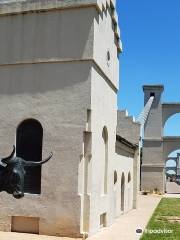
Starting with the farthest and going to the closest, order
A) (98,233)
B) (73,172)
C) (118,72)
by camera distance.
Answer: (118,72), (98,233), (73,172)

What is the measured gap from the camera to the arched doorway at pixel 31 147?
14.8 metres

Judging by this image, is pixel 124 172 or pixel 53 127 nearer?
pixel 53 127

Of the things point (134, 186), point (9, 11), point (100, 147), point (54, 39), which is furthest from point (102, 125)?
point (134, 186)

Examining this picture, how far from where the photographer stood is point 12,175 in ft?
29.3

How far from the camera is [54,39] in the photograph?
585 inches

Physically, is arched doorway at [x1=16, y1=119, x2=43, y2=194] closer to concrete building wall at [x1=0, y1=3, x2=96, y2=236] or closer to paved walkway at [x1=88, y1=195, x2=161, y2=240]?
concrete building wall at [x1=0, y1=3, x2=96, y2=236]

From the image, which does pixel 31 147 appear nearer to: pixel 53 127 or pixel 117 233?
pixel 53 127

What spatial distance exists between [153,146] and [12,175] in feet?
138

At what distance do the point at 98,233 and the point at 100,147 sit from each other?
2.83 m

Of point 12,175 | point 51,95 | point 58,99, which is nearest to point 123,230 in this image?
point 58,99

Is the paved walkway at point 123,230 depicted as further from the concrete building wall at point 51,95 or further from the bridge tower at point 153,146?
the bridge tower at point 153,146

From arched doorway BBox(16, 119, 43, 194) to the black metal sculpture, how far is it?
5.67m

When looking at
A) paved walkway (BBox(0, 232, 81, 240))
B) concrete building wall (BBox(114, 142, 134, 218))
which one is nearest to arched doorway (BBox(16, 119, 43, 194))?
paved walkway (BBox(0, 232, 81, 240))

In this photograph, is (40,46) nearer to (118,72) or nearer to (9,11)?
(9,11)
